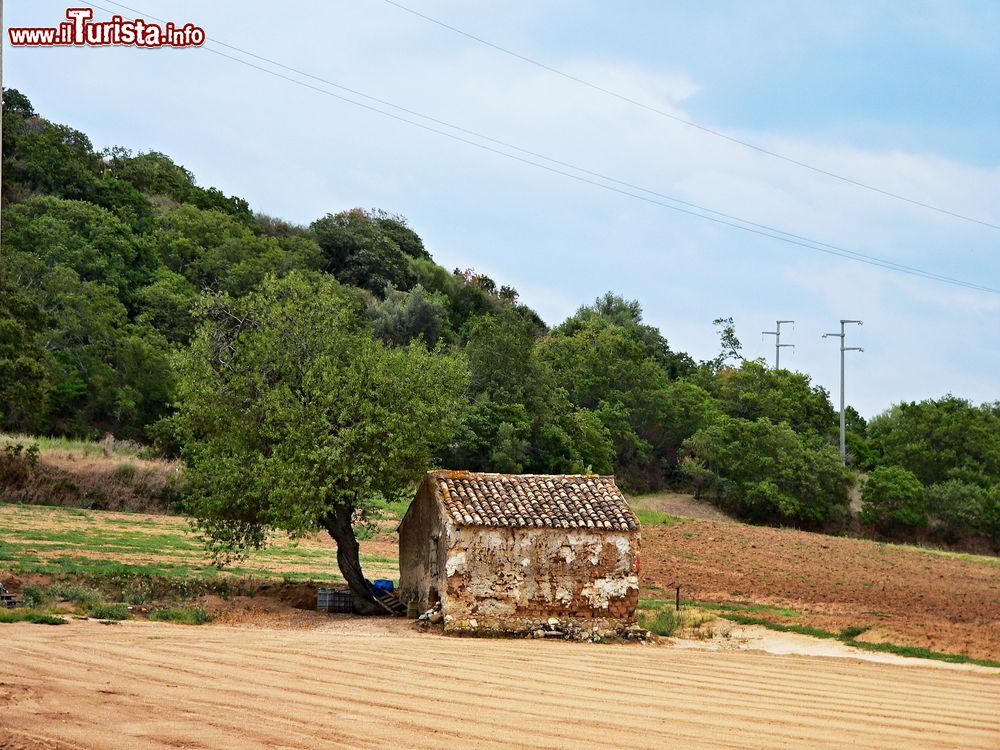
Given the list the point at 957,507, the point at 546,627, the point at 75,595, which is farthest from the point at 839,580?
the point at 957,507

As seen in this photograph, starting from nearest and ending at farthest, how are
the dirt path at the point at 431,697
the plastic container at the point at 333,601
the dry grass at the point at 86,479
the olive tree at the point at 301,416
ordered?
the dirt path at the point at 431,697, the olive tree at the point at 301,416, the plastic container at the point at 333,601, the dry grass at the point at 86,479

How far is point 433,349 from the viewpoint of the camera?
60156 mm

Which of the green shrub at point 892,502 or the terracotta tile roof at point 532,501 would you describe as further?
the green shrub at point 892,502

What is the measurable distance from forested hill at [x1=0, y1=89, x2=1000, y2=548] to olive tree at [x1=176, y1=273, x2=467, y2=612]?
18.2m

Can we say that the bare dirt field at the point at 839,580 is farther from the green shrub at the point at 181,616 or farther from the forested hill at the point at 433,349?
the green shrub at the point at 181,616

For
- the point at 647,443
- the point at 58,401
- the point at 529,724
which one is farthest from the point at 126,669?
the point at 647,443

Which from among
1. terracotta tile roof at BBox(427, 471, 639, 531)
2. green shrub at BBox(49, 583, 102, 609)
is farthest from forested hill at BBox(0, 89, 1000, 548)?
terracotta tile roof at BBox(427, 471, 639, 531)

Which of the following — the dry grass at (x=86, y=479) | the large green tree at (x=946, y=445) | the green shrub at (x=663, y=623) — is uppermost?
the large green tree at (x=946, y=445)

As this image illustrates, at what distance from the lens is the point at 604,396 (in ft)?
234

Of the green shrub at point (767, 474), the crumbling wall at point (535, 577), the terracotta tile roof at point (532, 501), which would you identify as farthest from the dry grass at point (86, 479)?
the green shrub at point (767, 474)

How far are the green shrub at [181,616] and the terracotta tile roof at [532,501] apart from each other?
5249mm

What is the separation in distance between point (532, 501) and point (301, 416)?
5.49 meters

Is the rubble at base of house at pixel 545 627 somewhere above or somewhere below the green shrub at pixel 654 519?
below

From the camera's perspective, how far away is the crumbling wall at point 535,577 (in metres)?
22.4
